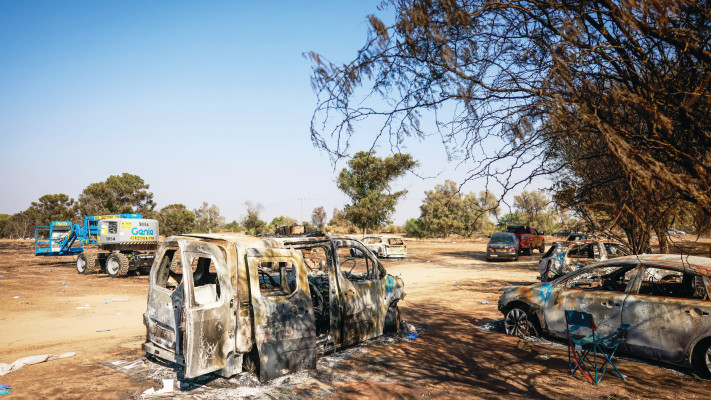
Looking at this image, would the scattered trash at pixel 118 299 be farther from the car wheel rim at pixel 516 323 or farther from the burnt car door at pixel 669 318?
the burnt car door at pixel 669 318

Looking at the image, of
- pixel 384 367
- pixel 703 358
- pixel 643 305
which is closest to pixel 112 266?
pixel 384 367

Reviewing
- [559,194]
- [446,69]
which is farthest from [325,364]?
[446,69]

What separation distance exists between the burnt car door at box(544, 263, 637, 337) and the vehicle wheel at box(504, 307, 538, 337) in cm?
42

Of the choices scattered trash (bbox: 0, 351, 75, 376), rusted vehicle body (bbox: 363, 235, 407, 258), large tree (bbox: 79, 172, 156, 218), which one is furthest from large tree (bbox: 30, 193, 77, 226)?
scattered trash (bbox: 0, 351, 75, 376)

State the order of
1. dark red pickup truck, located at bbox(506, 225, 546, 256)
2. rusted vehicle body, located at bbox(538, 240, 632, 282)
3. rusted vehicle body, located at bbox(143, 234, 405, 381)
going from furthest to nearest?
dark red pickup truck, located at bbox(506, 225, 546, 256) < rusted vehicle body, located at bbox(538, 240, 632, 282) < rusted vehicle body, located at bbox(143, 234, 405, 381)

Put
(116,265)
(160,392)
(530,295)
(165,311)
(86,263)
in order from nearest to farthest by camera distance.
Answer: (160,392), (165,311), (530,295), (116,265), (86,263)

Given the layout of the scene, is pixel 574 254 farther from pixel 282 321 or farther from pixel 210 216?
pixel 210 216

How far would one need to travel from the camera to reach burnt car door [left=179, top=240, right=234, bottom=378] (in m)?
4.81

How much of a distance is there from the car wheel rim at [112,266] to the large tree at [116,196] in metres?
35.2

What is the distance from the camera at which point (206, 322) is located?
4.91 meters

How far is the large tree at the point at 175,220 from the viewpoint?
52.5m

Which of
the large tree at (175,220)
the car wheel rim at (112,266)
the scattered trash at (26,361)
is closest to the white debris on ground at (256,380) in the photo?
the scattered trash at (26,361)

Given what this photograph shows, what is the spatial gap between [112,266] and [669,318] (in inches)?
788

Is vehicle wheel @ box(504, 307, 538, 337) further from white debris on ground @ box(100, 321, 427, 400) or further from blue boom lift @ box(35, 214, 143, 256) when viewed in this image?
blue boom lift @ box(35, 214, 143, 256)
